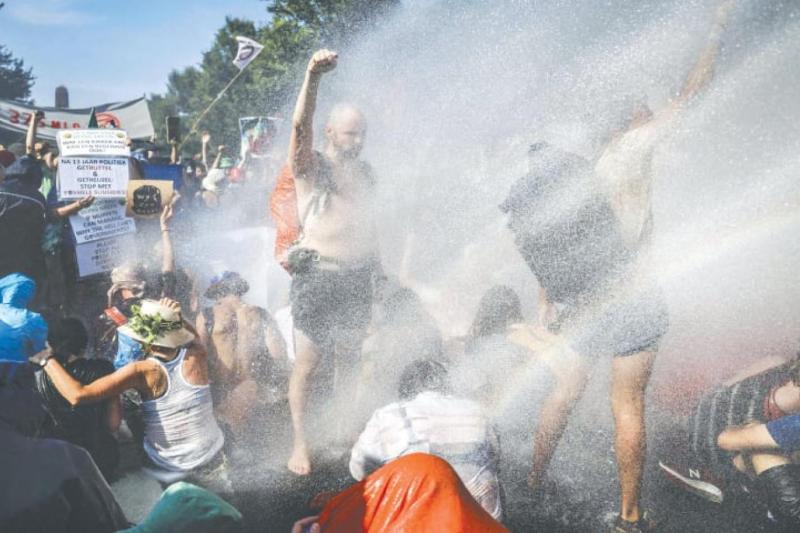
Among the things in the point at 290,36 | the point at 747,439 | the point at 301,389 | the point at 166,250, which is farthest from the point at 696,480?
the point at 290,36

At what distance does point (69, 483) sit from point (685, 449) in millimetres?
3317

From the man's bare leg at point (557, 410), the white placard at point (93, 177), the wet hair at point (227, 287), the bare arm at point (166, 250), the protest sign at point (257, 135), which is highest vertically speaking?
the protest sign at point (257, 135)

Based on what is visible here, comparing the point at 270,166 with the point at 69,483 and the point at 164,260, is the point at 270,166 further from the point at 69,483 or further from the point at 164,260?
the point at 69,483

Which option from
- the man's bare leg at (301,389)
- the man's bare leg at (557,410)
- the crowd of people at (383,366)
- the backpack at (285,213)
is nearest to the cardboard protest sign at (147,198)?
the crowd of people at (383,366)

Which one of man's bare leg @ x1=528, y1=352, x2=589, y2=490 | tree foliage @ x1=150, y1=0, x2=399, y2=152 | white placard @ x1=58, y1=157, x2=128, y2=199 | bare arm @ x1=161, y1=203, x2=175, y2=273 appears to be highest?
tree foliage @ x1=150, y1=0, x2=399, y2=152

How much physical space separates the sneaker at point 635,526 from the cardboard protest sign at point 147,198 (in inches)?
175

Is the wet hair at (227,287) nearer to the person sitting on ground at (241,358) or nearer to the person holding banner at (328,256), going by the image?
the person sitting on ground at (241,358)

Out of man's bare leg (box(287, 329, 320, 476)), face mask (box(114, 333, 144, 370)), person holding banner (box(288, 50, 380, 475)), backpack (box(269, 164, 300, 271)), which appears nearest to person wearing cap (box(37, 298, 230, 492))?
face mask (box(114, 333, 144, 370))

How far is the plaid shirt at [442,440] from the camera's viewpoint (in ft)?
7.80

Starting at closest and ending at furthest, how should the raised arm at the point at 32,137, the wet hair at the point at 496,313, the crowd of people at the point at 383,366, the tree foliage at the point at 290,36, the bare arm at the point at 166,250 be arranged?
the crowd of people at the point at 383,366 → the wet hair at the point at 496,313 → the bare arm at the point at 166,250 → the raised arm at the point at 32,137 → the tree foliage at the point at 290,36

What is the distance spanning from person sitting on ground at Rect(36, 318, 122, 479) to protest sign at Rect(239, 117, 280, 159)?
5787mm

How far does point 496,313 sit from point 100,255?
3.71 m

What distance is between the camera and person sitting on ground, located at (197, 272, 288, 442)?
3.84 metres

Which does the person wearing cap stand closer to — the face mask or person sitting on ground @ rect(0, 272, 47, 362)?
the face mask
